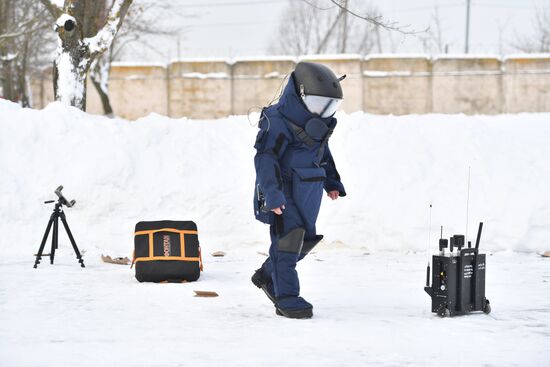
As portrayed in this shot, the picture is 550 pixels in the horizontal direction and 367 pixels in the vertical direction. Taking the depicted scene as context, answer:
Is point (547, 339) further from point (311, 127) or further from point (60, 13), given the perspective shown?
point (60, 13)

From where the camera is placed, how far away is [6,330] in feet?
21.7

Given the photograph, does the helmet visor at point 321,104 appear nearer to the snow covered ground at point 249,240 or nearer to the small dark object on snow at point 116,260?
the snow covered ground at point 249,240

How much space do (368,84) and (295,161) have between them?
2395 centimetres

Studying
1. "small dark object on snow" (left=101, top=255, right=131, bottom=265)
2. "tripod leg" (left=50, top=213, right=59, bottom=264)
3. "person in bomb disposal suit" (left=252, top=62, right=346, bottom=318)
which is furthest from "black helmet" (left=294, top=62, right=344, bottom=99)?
"small dark object on snow" (left=101, top=255, right=131, bottom=265)

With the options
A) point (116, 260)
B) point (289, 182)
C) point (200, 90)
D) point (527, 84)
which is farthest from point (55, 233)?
point (527, 84)

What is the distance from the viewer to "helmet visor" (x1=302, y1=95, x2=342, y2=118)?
7.21 meters

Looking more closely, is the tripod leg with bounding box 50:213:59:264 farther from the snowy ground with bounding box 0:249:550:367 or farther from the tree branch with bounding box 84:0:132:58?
the tree branch with bounding box 84:0:132:58

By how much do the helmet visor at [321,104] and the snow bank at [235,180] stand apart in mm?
5457

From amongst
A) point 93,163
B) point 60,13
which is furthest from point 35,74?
point 93,163

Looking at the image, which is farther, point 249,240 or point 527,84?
point 527,84

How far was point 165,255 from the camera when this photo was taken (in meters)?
9.19

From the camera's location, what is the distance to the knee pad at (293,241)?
718 cm

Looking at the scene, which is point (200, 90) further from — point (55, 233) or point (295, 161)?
point (295, 161)

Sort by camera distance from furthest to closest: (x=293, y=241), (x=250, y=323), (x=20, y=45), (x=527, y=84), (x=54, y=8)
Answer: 1. (x=20, y=45)
2. (x=527, y=84)
3. (x=54, y=8)
4. (x=293, y=241)
5. (x=250, y=323)
